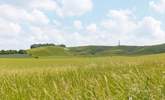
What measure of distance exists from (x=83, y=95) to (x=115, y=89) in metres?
0.55

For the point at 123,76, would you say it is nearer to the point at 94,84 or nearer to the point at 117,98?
the point at 94,84

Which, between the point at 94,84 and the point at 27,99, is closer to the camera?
the point at 94,84

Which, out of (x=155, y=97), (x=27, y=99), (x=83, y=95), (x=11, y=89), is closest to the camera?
(x=155, y=97)

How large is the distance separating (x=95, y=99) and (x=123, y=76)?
140cm

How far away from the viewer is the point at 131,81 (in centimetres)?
518

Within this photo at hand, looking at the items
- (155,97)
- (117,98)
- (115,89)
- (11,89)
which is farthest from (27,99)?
(155,97)

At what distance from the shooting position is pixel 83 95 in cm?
478

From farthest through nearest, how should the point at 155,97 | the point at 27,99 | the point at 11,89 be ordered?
the point at 11,89 < the point at 27,99 < the point at 155,97

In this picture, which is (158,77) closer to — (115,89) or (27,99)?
(115,89)

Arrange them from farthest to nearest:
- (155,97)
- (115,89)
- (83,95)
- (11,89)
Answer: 1. (11,89)
2. (115,89)
3. (83,95)
4. (155,97)

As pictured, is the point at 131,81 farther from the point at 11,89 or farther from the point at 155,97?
the point at 11,89

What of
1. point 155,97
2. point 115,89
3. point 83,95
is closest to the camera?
point 155,97

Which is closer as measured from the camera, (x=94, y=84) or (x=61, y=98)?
(x=61, y=98)

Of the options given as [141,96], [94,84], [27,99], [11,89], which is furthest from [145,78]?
[11,89]
